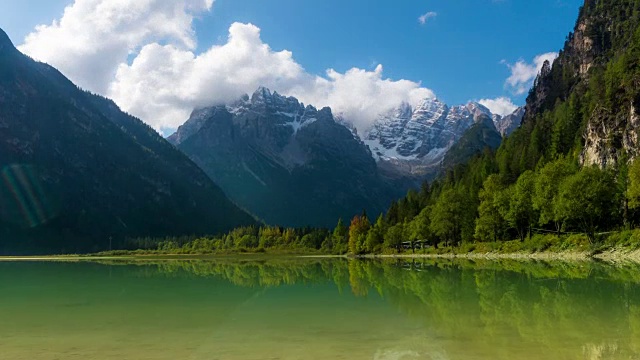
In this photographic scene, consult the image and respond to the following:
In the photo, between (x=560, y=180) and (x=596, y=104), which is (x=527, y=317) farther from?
(x=596, y=104)

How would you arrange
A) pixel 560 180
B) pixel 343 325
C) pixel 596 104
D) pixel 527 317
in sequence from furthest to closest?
pixel 596 104 < pixel 560 180 < pixel 527 317 < pixel 343 325

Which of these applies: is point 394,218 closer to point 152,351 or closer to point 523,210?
point 523,210

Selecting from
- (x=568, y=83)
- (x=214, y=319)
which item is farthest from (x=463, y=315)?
(x=568, y=83)

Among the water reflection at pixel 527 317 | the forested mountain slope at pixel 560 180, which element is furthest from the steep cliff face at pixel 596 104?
the water reflection at pixel 527 317

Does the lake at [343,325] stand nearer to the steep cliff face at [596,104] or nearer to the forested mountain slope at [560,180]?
the forested mountain slope at [560,180]

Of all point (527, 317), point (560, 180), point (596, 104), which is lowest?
point (527, 317)

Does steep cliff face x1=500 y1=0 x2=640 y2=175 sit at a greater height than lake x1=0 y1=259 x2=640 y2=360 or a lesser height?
greater

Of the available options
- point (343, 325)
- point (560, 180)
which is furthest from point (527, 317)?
point (560, 180)

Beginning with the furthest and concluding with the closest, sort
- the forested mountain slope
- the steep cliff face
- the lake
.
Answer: the steep cliff face → the forested mountain slope → the lake

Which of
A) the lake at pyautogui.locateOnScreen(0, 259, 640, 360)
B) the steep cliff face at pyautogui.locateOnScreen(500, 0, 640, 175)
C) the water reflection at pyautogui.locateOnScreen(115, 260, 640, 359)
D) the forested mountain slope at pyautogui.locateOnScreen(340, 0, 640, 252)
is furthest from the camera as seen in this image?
A: the steep cliff face at pyautogui.locateOnScreen(500, 0, 640, 175)

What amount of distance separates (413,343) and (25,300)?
2388 centimetres

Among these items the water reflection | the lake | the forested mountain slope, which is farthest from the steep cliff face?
the lake

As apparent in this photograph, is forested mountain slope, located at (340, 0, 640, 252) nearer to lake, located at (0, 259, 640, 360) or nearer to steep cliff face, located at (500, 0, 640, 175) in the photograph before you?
steep cliff face, located at (500, 0, 640, 175)

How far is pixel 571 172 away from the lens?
7831 centimetres
